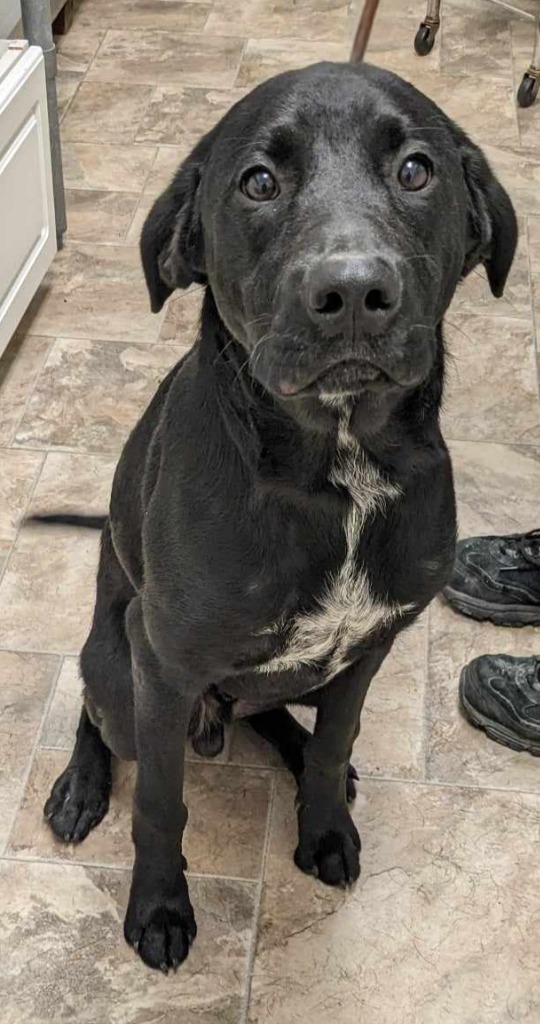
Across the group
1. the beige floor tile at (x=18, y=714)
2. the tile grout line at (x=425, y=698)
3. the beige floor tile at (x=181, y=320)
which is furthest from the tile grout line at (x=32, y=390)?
the tile grout line at (x=425, y=698)

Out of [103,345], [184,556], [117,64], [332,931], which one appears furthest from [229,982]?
[117,64]

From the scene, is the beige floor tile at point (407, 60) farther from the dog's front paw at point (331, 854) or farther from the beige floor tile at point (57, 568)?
the dog's front paw at point (331, 854)

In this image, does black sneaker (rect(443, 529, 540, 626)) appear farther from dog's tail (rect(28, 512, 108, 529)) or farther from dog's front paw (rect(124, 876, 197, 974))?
dog's front paw (rect(124, 876, 197, 974))

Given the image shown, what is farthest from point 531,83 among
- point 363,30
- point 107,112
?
point 363,30

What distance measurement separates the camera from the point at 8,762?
205 centimetres

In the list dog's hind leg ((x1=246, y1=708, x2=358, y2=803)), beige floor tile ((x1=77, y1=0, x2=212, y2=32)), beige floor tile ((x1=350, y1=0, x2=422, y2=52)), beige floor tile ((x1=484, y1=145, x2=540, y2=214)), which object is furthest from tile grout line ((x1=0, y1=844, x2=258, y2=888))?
beige floor tile ((x1=77, y1=0, x2=212, y2=32))

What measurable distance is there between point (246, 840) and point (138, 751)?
0.36 m

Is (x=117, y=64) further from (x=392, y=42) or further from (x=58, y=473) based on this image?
(x=58, y=473)

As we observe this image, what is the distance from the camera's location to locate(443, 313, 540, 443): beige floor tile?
2723mm

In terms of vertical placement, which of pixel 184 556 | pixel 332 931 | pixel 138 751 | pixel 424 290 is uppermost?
pixel 424 290

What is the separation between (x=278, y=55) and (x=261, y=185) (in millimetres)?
2950

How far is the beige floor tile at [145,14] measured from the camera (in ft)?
14.0

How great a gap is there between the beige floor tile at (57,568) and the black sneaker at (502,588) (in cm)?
69

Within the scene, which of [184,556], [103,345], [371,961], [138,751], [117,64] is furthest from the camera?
[117,64]
